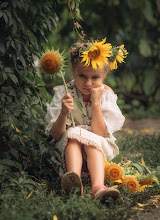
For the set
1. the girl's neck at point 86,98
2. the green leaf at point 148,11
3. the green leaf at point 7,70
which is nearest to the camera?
the green leaf at point 7,70

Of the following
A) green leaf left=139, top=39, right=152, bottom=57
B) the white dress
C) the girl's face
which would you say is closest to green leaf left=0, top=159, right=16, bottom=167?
the white dress

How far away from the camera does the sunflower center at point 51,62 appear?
2.33 m

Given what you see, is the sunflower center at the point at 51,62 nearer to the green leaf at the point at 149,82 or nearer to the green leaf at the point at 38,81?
the green leaf at the point at 38,81

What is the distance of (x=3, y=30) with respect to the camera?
8.12ft

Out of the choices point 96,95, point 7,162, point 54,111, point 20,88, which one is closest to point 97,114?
point 96,95

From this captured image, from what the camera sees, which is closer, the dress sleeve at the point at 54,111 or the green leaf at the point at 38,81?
the dress sleeve at the point at 54,111

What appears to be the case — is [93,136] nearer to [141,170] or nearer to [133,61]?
[141,170]

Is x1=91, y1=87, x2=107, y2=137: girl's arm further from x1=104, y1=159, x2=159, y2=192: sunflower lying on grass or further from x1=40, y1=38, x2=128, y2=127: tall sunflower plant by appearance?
x1=104, y1=159, x2=159, y2=192: sunflower lying on grass

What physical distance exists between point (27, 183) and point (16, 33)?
1.09 m

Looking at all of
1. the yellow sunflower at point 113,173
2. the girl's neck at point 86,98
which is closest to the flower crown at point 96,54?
the girl's neck at point 86,98

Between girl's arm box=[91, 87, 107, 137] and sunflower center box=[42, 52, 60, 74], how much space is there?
389mm

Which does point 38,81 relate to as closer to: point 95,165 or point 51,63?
point 51,63

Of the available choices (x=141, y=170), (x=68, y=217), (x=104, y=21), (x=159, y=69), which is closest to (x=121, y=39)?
(x=104, y=21)

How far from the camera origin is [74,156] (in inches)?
93.7
